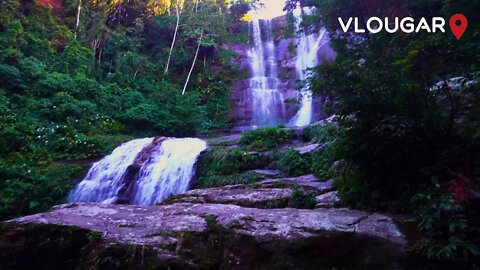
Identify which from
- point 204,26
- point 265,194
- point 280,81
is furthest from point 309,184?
point 204,26

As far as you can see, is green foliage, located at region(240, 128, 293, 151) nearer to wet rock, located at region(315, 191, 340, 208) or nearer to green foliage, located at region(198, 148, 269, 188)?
green foliage, located at region(198, 148, 269, 188)

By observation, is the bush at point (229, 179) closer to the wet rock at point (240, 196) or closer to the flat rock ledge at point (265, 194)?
the flat rock ledge at point (265, 194)

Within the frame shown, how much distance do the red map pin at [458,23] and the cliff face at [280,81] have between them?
36.6 ft

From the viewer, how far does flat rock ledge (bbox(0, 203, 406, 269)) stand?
388cm

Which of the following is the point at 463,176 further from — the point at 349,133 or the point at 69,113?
the point at 69,113

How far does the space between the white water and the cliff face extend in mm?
7354

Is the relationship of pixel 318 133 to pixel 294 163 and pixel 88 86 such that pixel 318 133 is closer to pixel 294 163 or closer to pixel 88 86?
pixel 294 163

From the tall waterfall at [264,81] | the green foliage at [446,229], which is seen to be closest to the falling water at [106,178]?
the green foliage at [446,229]

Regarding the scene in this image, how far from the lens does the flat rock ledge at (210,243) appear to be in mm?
3877

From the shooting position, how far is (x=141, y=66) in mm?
19391

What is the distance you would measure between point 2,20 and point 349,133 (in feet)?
50.6

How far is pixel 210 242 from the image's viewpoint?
4.15 meters

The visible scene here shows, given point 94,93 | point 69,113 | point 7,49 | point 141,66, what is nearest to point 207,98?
point 141,66

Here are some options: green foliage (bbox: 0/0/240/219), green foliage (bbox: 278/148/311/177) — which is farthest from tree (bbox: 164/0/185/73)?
green foliage (bbox: 278/148/311/177)
